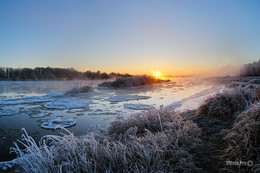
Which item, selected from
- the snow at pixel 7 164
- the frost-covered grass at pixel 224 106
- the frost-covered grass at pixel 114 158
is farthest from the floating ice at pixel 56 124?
the frost-covered grass at pixel 224 106

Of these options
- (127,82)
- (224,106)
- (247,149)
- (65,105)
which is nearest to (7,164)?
(247,149)

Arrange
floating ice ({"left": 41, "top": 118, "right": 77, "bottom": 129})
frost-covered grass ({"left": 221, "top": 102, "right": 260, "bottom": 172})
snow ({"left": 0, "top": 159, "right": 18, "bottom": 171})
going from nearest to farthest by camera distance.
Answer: frost-covered grass ({"left": 221, "top": 102, "right": 260, "bottom": 172}), snow ({"left": 0, "top": 159, "right": 18, "bottom": 171}), floating ice ({"left": 41, "top": 118, "right": 77, "bottom": 129})

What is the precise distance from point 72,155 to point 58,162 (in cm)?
19

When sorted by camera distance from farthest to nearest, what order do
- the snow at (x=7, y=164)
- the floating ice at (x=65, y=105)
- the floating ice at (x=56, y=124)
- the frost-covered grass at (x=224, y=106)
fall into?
the floating ice at (x=65, y=105)
the frost-covered grass at (x=224, y=106)
the floating ice at (x=56, y=124)
the snow at (x=7, y=164)

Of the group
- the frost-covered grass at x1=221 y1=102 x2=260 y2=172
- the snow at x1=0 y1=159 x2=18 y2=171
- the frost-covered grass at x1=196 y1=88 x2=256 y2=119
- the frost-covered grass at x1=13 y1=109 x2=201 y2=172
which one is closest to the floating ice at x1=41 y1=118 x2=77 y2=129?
the snow at x1=0 y1=159 x2=18 y2=171

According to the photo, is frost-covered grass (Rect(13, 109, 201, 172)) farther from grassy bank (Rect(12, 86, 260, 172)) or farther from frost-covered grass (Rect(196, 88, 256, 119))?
frost-covered grass (Rect(196, 88, 256, 119))

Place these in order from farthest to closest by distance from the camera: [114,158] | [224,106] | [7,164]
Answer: [224,106] < [7,164] < [114,158]

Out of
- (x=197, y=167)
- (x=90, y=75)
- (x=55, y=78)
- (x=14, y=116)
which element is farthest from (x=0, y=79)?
(x=197, y=167)

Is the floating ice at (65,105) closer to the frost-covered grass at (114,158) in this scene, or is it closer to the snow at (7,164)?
the snow at (7,164)

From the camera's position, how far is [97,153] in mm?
2041

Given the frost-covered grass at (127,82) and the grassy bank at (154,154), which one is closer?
the grassy bank at (154,154)

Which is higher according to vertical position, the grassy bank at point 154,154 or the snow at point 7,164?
the grassy bank at point 154,154

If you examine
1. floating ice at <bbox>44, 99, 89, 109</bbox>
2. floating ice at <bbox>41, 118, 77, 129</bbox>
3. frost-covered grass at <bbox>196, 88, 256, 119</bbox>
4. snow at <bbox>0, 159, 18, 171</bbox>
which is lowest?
snow at <bbox>0, 159, 18, 171</bbox>

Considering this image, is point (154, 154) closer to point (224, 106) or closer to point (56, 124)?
point (56, 124)
